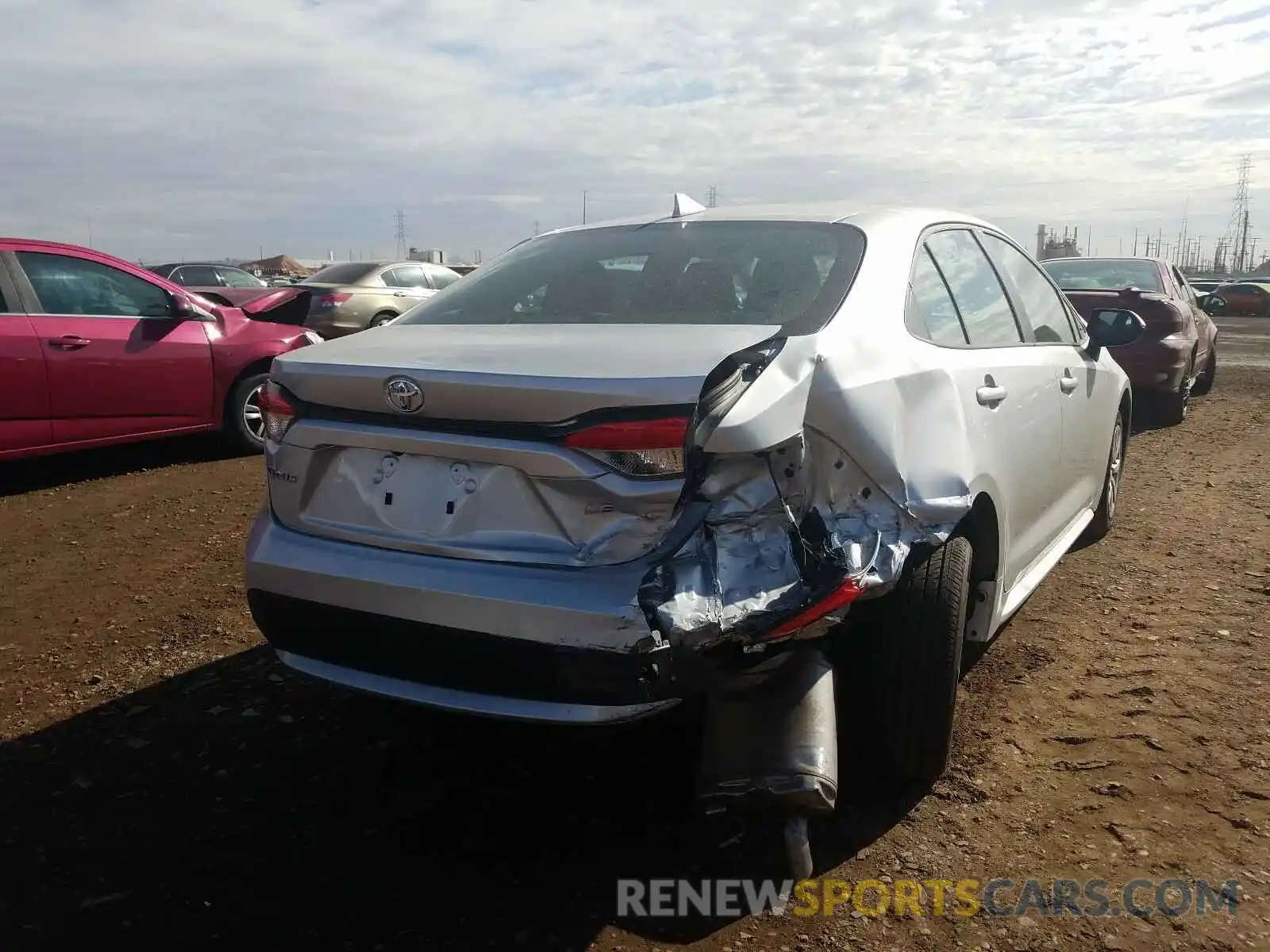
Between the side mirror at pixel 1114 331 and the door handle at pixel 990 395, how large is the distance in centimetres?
150

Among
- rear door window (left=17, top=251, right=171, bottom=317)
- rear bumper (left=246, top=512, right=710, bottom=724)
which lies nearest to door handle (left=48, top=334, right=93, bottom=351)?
rear door window (left=17, top=251, right=171, bottom=317)

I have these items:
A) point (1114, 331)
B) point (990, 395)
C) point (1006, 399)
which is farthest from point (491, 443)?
point (1114, 331)

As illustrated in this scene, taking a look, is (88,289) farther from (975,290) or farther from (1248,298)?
(1248,298)

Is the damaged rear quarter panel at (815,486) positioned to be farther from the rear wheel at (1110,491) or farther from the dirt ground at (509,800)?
the rear wheel at (1110,491)

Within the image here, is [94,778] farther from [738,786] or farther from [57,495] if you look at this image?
[57,495]

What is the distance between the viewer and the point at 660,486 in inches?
85.7

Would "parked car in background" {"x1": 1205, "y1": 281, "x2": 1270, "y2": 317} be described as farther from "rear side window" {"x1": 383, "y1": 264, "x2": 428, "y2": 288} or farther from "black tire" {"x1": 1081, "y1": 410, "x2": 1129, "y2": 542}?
"black tire" {"x1": 1081, "y1": 410, "x2": 1129, "y2": 542}

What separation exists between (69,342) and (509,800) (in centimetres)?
492

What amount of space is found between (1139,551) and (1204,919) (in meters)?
3.15

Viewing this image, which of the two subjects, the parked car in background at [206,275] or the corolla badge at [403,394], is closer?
the corolla badge at [403,394]

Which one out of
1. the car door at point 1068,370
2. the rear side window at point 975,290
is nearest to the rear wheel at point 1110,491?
the car door at point 1068,370

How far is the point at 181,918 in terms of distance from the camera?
7.58ft

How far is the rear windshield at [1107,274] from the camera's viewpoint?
908cm

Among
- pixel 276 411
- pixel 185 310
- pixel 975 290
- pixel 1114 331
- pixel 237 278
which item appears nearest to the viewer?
pixel 276 411
